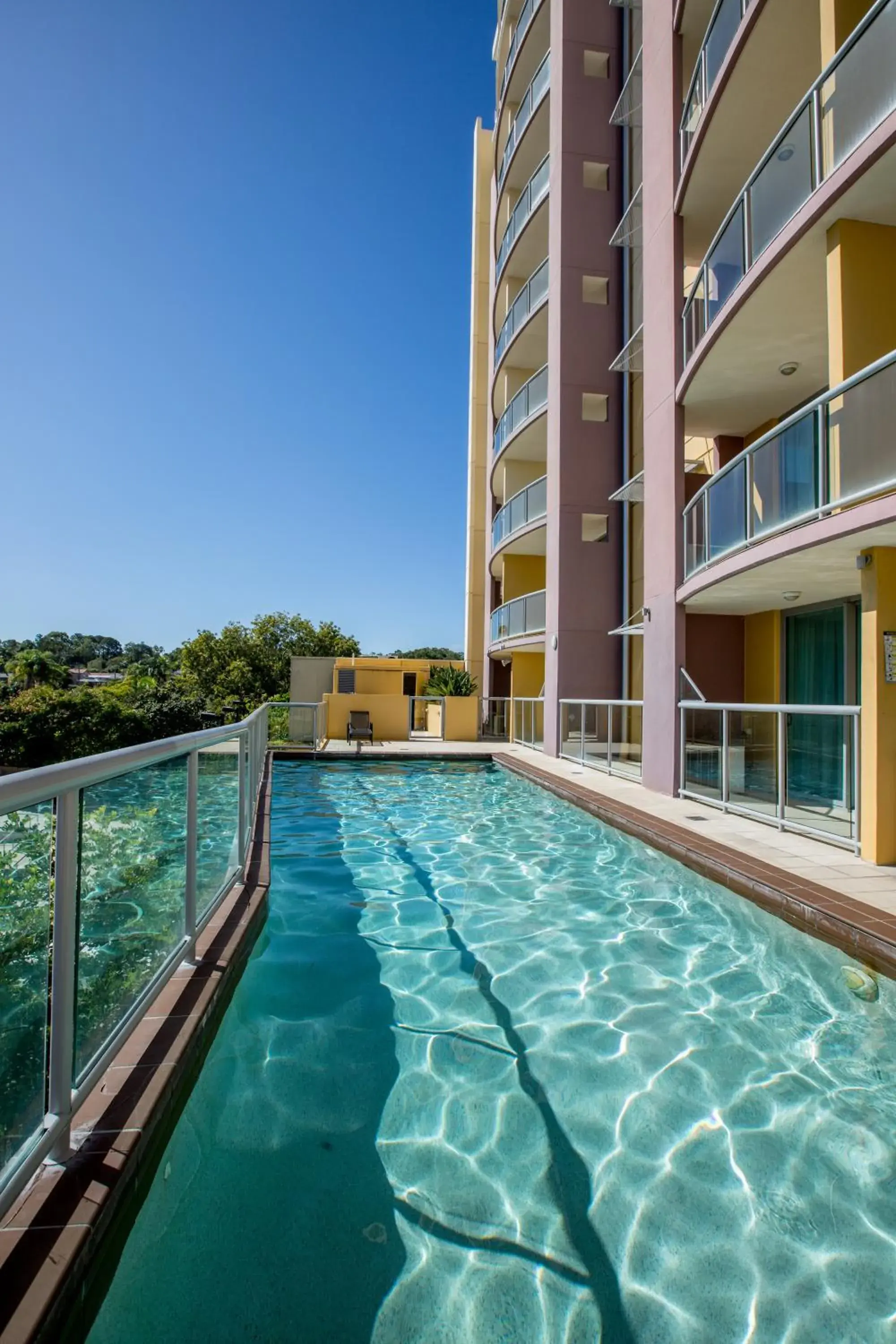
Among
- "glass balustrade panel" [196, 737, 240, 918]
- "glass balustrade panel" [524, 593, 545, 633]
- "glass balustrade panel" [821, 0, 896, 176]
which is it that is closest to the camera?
"glass balustrade panel" [196, 737, 240, 918]

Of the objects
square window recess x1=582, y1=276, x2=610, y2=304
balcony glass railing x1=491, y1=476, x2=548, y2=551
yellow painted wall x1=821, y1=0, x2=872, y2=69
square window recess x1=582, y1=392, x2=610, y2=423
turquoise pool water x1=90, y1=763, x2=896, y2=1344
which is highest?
square window recess x1=582, y1=276, x2=610, y2=304

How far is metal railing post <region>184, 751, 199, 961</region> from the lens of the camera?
11.2ft

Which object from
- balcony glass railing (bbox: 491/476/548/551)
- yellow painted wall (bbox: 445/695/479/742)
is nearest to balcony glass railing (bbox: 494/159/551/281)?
balcony glass railing (bbox: 491/476/548/551)

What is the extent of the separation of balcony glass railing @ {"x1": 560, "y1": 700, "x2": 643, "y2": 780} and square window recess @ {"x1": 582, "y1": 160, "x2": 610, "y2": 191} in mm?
12181

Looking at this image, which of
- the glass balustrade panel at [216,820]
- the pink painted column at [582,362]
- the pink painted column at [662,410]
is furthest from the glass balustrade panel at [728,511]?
the pink painted column at [582,362]

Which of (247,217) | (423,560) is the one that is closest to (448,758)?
(247,217)

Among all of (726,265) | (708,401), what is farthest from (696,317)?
(708,401)

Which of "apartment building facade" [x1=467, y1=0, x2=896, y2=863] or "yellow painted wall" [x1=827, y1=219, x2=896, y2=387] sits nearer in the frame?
"apartment building facade" [x1=467, y1=0, x2=896, y2=863]

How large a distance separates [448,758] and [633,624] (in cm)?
531

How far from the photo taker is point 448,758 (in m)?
15.2

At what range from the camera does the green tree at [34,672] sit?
166 feet

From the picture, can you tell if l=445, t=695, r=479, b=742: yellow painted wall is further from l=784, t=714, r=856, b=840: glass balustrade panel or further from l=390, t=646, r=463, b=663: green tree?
l=390, t=646, r=463, b=663: green tree

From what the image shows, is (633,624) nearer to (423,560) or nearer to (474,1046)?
(474,1046)

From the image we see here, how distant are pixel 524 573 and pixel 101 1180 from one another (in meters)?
19.3
